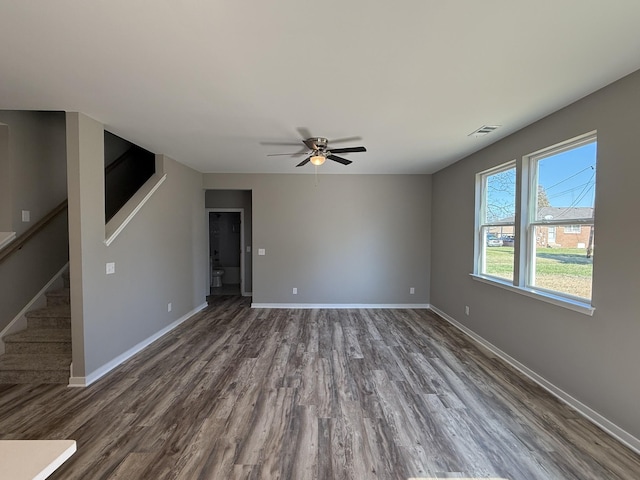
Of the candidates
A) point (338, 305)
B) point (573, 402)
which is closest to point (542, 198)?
point (573, 402)

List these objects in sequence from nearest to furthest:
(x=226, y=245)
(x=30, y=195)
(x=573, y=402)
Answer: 1. (x=573, y=402)
2. (x=30, y=195)
3. (x=226, y=245)

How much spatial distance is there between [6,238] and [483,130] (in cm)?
518

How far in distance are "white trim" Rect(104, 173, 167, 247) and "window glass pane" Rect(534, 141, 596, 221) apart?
4.51m

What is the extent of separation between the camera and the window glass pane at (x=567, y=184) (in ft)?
7.74

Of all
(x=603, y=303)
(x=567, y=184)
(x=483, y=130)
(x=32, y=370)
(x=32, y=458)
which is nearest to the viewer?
(x=32, y=458)

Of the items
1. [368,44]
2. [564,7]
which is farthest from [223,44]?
[564,7]

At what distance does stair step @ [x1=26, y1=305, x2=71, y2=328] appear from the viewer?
3082mm

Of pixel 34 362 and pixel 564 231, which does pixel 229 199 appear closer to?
pixel 34 362

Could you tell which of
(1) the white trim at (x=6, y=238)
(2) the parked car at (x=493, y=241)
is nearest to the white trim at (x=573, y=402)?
(2) the parked car at (x=493, y=241)

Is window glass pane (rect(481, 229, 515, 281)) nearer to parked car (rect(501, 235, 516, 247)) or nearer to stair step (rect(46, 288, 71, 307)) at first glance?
parked car (rect(501, 235, 516, 247))

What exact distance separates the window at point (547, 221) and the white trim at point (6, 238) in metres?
5.43

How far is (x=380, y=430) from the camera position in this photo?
2074mm

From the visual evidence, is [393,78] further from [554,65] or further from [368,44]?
[554,65]

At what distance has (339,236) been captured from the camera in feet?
17.8
